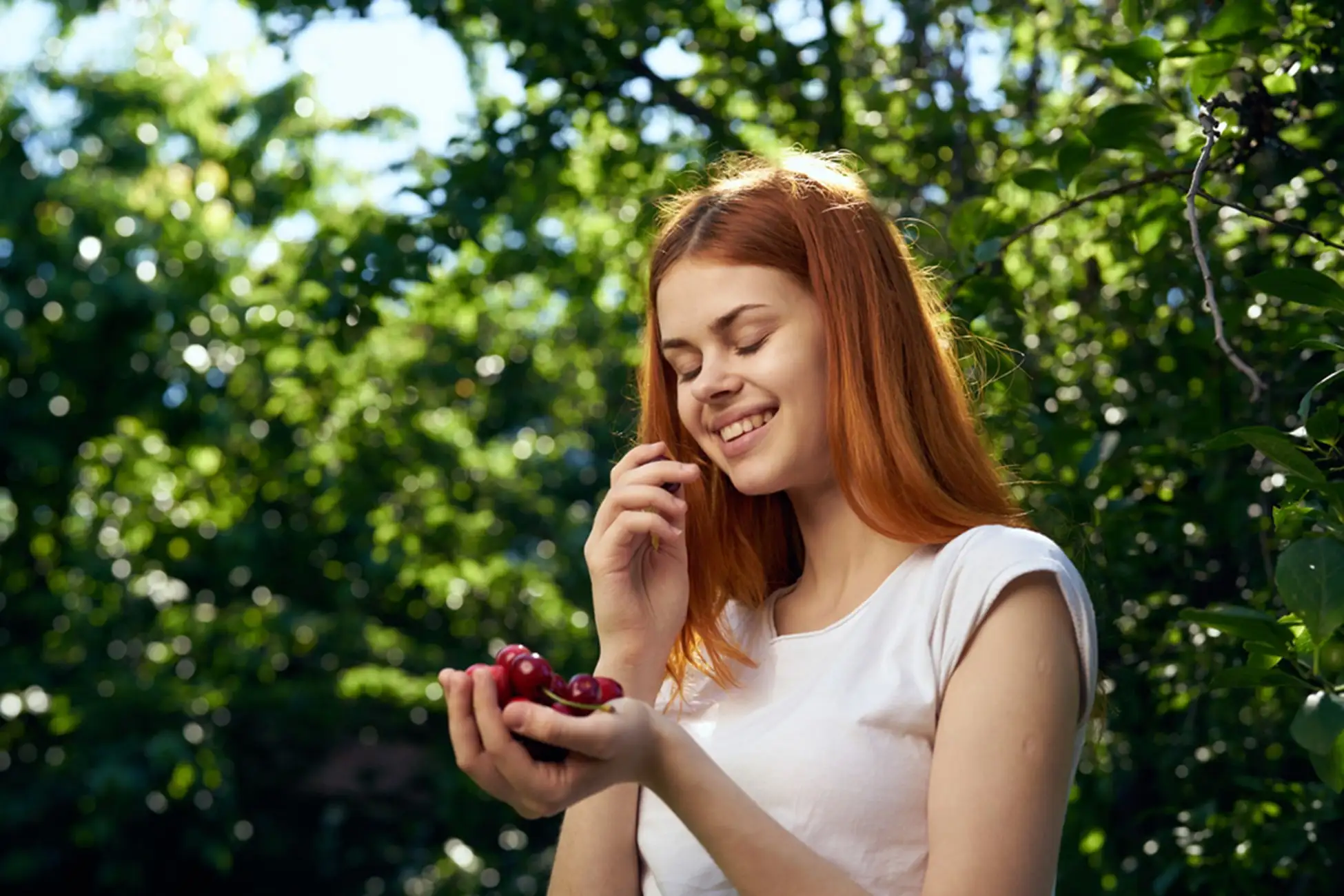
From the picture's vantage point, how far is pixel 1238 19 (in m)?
1.84

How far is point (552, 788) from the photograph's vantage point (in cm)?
128

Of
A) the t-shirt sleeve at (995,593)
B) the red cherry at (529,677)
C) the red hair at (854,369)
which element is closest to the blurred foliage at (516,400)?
the t-shirt sleeve at (995,593)

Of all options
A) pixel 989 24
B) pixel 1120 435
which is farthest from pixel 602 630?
pixel 989 24

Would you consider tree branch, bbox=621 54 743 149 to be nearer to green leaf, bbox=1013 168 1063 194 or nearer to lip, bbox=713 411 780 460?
green leaf, bbox=1013 168 1063 194

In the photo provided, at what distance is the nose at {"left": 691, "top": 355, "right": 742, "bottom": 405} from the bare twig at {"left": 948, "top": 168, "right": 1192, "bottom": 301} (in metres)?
0.52

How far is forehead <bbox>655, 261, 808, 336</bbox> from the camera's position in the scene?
1703 mm

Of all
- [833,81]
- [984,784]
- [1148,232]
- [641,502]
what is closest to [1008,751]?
[984,784]

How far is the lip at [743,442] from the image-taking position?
171 centimetres

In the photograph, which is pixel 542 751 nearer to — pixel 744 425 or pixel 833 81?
pixel 744 425

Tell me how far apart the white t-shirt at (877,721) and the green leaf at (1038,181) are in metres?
0.64

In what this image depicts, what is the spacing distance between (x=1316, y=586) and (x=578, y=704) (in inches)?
27.4

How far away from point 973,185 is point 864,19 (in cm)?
85

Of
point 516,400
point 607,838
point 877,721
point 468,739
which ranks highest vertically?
point 468,739

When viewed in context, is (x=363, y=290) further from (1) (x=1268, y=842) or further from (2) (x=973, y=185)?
(1) (x=1268, y=842)
